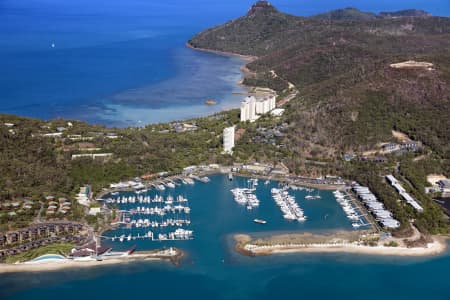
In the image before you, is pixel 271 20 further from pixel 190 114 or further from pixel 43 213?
pixel 43 213

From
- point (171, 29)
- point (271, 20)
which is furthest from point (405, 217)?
point (171, 29)

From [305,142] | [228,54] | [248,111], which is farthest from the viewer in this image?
[228,54]

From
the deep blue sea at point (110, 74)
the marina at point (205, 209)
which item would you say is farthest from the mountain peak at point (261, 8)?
the marina at point (205, 209)

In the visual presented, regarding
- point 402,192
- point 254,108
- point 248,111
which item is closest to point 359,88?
point 254,108

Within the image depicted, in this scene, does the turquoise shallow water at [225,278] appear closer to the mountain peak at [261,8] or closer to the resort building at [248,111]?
the resort building at [248,111]

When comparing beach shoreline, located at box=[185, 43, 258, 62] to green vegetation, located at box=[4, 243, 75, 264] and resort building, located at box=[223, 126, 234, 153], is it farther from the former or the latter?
green vegetation, located at box=[4, 243, 75, 264]

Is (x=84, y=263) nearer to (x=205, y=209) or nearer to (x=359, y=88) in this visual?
(x=205, y=209)
